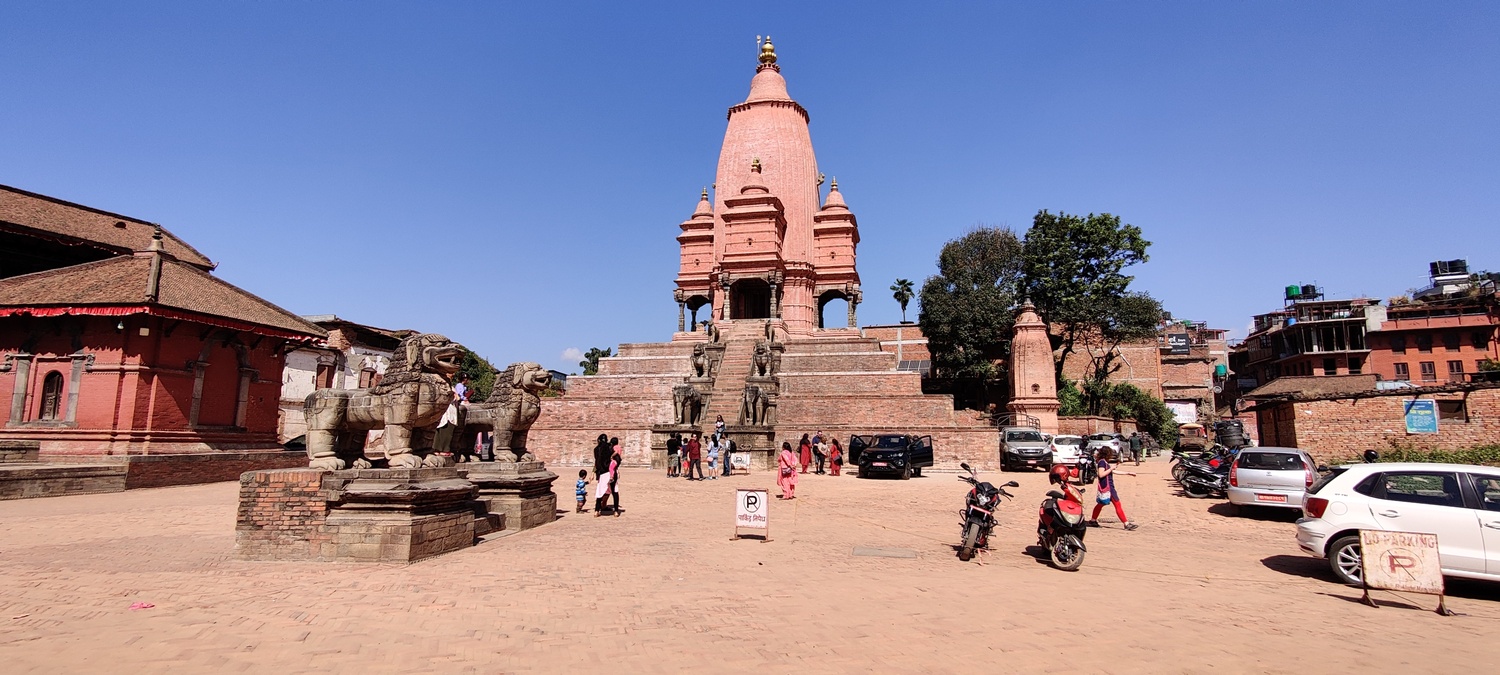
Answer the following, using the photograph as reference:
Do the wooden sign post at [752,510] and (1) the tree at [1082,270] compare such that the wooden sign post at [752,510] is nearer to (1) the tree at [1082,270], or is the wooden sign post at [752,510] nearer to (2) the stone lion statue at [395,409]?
(2) the stone lion statue at [395,409]

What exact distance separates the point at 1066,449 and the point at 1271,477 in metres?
9.03

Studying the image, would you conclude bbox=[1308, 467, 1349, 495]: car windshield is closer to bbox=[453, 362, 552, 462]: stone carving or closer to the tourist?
the tourist

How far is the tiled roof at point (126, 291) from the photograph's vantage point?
1675 cm

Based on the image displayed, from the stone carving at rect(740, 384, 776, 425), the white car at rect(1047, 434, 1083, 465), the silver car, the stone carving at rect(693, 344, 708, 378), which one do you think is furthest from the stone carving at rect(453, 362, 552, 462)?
the stone carving at rect(693, 344, 708, 378)

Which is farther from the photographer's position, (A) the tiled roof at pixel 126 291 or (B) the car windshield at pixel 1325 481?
(A) the tiled roof at pixel 126 291

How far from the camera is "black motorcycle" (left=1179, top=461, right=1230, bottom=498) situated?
48.7ft

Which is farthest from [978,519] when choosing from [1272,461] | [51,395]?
[51,395]

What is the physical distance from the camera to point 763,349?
2723cm

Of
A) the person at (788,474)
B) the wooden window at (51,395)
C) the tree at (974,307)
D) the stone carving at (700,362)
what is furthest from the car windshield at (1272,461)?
the wooden window at (51,395)

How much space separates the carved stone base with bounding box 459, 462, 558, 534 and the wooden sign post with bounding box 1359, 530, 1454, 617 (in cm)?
964

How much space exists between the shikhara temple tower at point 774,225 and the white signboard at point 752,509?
86.7 feet

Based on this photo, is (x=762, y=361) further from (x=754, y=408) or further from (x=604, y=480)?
(x=604, y=480)

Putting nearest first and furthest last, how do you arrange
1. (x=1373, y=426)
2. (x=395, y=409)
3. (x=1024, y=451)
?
(x=395, y=409)
(x=1373, y=426)
(x=1024, y=451)

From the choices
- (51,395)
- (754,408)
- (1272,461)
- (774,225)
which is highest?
(774,225)
